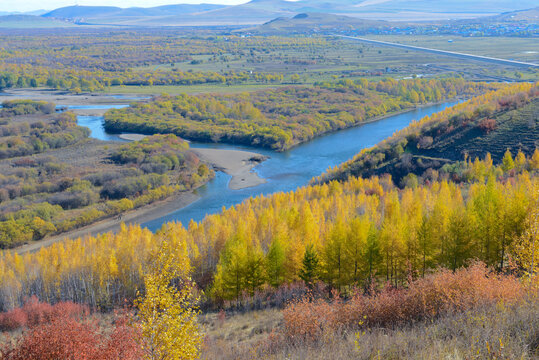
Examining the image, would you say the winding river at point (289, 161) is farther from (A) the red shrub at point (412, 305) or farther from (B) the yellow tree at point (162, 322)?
(B) the yellow tree at point (162, 322)

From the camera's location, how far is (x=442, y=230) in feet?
74.2

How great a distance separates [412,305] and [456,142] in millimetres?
37140

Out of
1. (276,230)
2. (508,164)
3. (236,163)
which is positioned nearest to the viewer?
(276,230)

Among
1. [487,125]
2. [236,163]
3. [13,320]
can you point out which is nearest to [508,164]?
[487,125]

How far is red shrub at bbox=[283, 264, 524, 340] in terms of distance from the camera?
43.0 feet

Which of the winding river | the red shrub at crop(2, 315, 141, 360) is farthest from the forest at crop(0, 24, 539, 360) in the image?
the winding river

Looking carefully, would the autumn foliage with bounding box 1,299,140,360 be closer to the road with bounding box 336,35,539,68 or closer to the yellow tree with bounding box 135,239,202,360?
the yellow tree with bounding box 135,239,202,360

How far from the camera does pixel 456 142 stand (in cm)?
4797

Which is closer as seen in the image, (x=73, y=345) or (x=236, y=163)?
(x=73, y=345)

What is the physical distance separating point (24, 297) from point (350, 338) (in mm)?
20921

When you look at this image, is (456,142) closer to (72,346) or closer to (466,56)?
(72,346)

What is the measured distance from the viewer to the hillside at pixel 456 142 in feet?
147

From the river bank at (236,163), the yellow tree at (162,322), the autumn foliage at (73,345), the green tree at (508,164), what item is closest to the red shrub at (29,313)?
the autumn foliage at (73,345)

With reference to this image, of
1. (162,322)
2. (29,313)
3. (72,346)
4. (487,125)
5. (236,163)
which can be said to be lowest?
(236,163)
